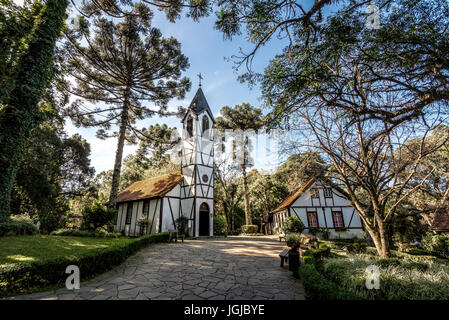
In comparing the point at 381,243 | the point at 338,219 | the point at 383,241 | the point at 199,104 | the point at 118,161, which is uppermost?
the point at 199,104

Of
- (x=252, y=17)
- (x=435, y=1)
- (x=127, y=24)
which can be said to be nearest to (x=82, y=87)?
(x=127, y=24)

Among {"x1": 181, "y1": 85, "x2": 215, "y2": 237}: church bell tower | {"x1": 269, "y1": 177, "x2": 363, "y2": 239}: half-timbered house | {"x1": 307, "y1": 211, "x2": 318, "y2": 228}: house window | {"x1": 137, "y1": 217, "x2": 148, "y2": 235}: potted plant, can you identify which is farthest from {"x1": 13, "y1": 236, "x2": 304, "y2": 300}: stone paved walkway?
{"x1": 307, "y1": 211, "x2": 318, "y2": 228}: house window

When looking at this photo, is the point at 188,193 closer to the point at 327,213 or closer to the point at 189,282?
the point at 189,282

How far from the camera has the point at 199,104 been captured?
64.1ft

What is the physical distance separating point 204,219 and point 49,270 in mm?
13580

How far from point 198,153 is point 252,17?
48.1 feet

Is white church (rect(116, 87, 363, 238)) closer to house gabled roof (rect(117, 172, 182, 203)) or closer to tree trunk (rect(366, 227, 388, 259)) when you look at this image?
house gabled roof (rect(117, 172, 182, 203))

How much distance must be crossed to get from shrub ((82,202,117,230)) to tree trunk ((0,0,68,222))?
5171 mm

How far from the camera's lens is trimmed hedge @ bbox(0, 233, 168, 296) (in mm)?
4137

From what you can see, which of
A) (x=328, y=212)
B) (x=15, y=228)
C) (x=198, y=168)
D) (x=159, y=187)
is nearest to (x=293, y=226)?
(x=328, y=212)

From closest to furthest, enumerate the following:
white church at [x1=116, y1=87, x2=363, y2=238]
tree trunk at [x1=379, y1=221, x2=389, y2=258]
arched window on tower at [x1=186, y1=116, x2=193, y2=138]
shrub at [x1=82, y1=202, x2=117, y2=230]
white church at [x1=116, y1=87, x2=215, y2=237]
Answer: tree trunk at [x1=379, y1=221, x2=389, y2=258]
shrub at [x1=82, y1=202, x2=117, y2=230]
white church at [x1=116, y1=87, x2=215, y2=237]
white church at [x1=116, y1=87, x2=363, y2=238]
arched window on tower at [x1=186, y1=116, x2=193, y2=138]

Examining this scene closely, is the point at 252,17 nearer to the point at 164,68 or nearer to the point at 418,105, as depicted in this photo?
the point at 418,105

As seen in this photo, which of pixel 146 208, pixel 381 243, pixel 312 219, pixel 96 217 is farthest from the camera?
pixel 312 219

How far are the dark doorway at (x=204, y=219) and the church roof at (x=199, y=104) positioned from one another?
29.2ft
